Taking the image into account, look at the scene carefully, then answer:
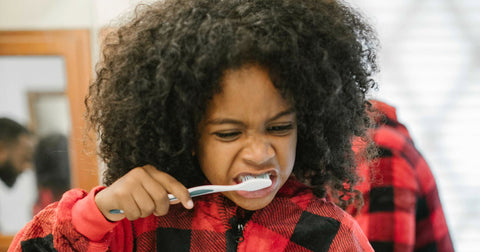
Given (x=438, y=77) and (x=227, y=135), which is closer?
(x=227, y=135)

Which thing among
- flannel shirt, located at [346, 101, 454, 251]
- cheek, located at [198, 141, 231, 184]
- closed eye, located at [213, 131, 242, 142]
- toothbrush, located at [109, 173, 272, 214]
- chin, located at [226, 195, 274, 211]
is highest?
closed eye, located at [213, 131, 242, 142]

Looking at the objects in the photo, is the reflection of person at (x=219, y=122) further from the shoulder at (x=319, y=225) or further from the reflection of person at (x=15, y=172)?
the reflection of person at (x=15, y=172)

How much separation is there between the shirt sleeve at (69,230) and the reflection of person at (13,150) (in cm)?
40

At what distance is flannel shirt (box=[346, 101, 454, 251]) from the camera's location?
0.72 metres

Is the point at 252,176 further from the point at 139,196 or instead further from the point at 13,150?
the point at 13,150

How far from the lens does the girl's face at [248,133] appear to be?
44 centimetres

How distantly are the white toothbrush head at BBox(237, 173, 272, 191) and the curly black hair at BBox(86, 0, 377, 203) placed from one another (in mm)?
81

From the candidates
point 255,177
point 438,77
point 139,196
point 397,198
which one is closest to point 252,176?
point 255,177

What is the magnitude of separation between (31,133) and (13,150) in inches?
2.0

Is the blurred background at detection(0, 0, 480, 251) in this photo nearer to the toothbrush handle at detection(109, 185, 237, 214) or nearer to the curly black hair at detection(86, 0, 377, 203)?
the curly black hair at detection(86, 0, 377, 203)

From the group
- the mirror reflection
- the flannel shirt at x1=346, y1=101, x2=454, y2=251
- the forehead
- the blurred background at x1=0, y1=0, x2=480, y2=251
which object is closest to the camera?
the forehead

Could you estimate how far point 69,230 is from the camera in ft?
1.55

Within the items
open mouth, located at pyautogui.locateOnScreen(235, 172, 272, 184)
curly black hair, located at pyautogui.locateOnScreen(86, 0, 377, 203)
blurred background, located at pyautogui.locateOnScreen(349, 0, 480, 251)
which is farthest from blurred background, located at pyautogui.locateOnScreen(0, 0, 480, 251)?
open mouth, located at pyautogui.locateOnScreen(235, 172, 272, 184)

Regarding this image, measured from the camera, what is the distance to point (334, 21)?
497 mm
